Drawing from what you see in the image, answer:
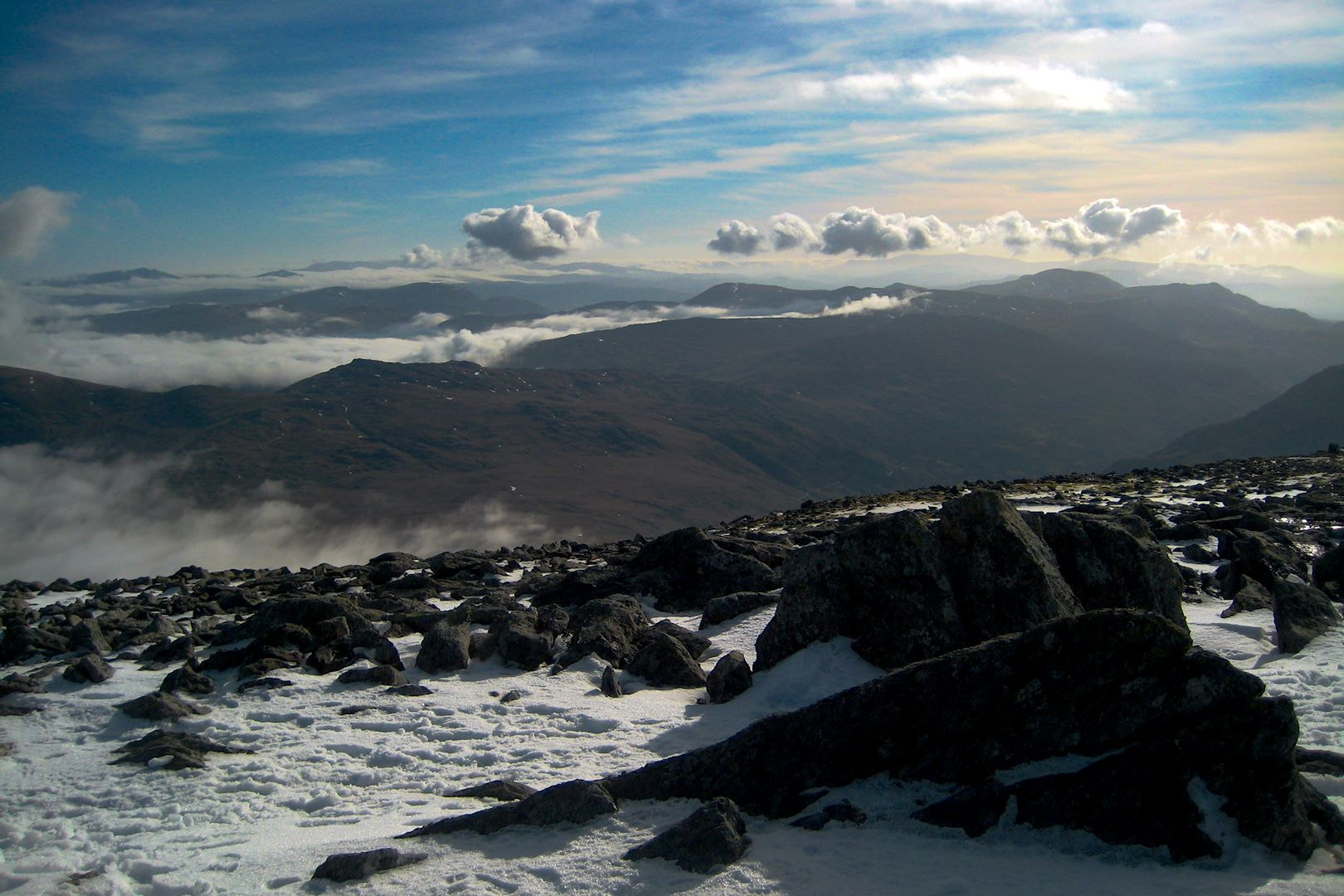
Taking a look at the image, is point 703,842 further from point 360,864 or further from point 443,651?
point 443,651

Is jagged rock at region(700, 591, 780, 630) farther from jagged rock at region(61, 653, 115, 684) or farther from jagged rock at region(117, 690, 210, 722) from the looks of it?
jagged rock at region(61, 653, 115, 684)

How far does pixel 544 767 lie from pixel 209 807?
5.08 m

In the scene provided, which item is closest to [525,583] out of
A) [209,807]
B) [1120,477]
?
[209,807]

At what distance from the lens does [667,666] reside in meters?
18.4

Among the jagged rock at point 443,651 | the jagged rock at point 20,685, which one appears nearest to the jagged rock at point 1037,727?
the jagged rock at point 443,651

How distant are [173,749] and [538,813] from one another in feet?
24.9

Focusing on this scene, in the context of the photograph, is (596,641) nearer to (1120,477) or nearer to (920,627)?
(920,627)

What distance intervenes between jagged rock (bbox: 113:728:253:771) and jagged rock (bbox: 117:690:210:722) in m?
0.86

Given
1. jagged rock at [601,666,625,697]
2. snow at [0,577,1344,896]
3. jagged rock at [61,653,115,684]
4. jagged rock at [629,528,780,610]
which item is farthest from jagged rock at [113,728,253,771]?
jagged rock at [629,528,780,610]

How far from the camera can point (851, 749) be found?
11.3 meters

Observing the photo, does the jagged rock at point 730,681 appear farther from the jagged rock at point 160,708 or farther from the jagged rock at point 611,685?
the jagged rock at point 160,708

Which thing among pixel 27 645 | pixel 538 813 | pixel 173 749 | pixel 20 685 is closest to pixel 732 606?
pixel 538 813

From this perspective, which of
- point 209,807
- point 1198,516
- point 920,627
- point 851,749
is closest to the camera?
point 851,749

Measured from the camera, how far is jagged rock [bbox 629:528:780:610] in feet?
82.9
